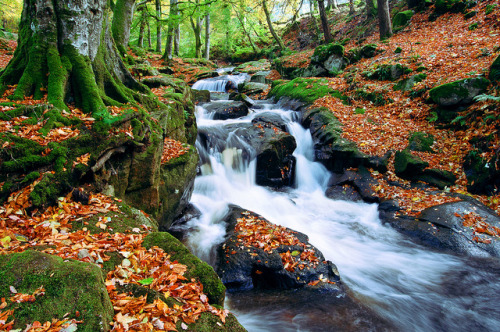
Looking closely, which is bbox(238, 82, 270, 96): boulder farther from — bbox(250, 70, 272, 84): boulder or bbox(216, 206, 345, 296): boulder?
bbox(216, 206, 345, 296): boulder

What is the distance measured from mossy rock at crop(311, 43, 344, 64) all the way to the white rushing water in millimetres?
7029

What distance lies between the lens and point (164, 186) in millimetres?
5922

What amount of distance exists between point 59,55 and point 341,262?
698 cm

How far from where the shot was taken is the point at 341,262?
5.91m

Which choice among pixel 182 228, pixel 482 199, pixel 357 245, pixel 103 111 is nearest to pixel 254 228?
pixel 182 228

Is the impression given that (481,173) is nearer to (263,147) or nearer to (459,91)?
(459,91)

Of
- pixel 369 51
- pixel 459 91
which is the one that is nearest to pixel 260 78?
pixel 369 51

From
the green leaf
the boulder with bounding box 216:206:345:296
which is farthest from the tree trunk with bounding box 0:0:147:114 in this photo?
the boulder with bounding box 216:206:345:296

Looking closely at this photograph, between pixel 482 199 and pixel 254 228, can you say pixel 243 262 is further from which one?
pixel 482 199

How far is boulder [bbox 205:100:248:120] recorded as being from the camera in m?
12.3

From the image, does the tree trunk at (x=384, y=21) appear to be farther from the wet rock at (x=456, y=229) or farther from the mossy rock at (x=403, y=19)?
the wet rock at (x=456, y=229)

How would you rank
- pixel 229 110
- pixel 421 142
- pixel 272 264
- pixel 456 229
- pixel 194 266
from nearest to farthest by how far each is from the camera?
pixel 194 266
pixel 272 264
pixel 456 229
pixel 421 142
pixel 229 110

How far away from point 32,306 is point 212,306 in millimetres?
1458

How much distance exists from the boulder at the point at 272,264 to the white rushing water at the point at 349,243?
1.85 feet
